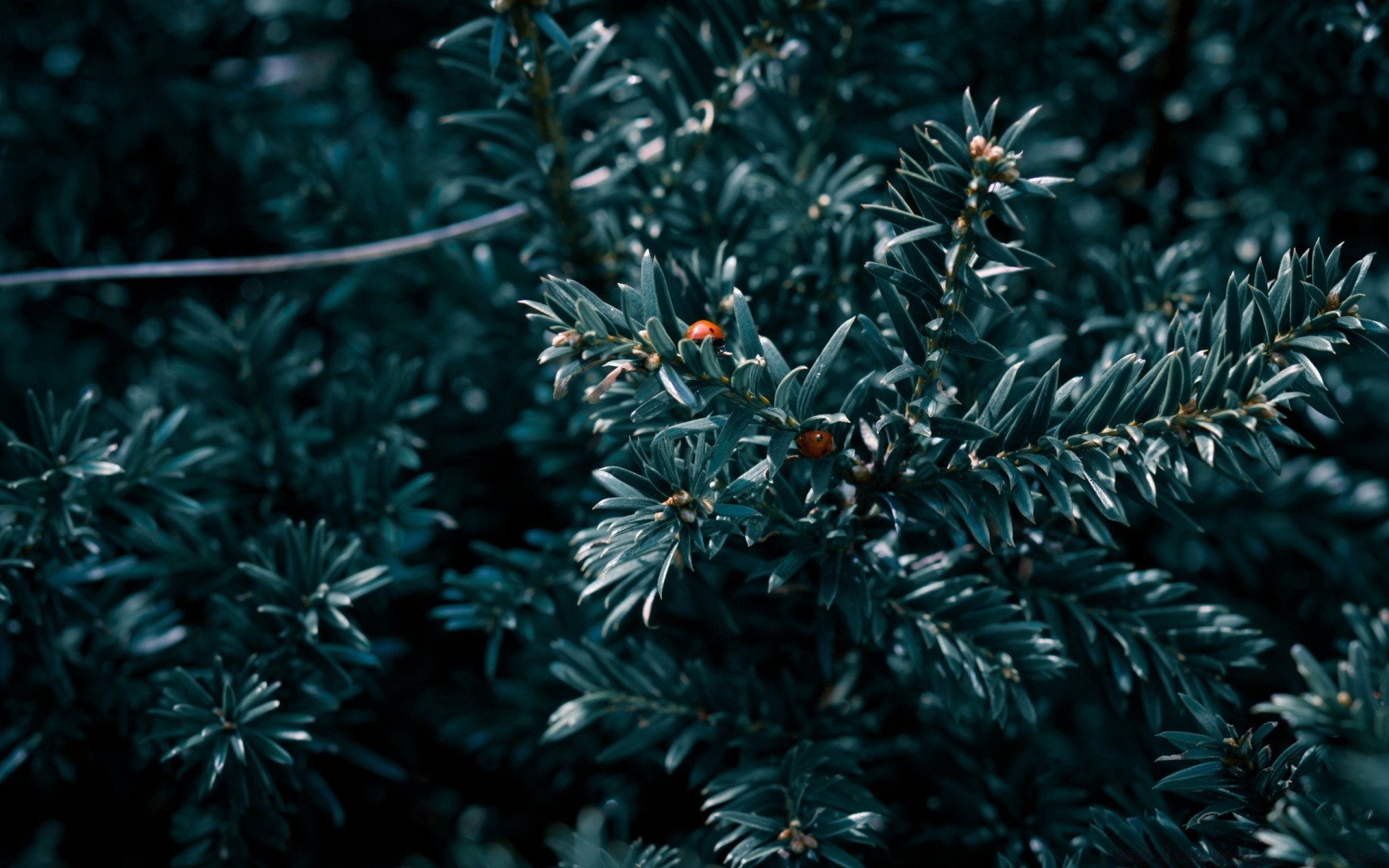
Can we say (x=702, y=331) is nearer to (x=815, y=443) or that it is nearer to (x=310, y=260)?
(x=815, y=443)

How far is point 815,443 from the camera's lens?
1.80 ft

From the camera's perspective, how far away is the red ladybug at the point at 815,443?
1.80ft

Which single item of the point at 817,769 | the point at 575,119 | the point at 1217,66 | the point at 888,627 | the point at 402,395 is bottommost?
the point at 817,769

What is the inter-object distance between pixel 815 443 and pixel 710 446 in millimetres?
69

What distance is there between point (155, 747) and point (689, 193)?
63 centimetres

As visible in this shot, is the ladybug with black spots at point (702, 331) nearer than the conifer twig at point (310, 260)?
Yes

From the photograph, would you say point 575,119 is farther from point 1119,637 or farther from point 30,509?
point 1119,637

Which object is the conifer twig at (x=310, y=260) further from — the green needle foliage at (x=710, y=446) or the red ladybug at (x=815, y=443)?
the red ladybug at (x=815, y=443)

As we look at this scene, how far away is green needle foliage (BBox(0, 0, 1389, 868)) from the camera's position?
565 mm

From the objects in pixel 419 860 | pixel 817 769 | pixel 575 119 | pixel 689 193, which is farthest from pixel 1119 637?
pixel 575 119

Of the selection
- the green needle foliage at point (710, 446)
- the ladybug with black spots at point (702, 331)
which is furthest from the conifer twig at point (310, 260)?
the ladybug with black spots at point (702, 331)

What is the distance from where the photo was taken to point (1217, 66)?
1.05 m

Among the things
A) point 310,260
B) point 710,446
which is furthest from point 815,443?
point 310,260

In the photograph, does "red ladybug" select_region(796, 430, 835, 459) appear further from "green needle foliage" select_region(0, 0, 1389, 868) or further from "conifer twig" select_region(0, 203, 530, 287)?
"conifer twig" select_region(0, 203, 530, 287)
